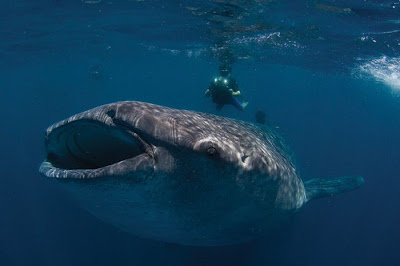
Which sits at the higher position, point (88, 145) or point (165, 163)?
point (165, 163)

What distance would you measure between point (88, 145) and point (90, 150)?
8 cm

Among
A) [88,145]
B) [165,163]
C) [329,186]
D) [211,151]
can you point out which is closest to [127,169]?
[165,163]

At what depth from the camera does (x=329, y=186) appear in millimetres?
7246

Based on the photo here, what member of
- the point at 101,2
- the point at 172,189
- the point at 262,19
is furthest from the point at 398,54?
the point at 172,189

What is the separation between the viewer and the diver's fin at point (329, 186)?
6.60 m

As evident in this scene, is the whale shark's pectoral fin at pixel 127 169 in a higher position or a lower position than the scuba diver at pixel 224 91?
higher

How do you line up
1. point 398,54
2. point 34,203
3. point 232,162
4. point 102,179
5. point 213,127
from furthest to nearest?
point 398,54, point 34,203, point 213,127, point 232,162, point 102,179

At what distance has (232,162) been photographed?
10.6ft

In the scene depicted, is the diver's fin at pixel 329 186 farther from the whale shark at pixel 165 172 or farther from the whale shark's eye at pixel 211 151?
the whale shark's eye at pixel 211 151

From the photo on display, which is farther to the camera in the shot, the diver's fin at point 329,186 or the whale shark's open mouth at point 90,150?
the diver's fin at point 329,186

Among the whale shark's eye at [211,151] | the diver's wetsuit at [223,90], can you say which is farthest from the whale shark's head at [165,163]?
the diver's wetsuit at [223,90]

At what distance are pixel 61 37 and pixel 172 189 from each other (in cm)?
2084

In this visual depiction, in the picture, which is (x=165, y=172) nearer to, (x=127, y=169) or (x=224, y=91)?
(x=127, y=169)

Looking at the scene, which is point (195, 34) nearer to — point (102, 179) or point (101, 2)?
point (101, 2)
